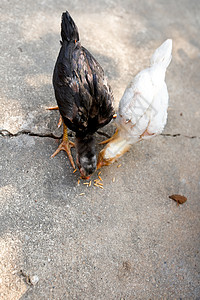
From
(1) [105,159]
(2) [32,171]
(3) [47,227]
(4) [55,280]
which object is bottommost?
(4) [55,280]

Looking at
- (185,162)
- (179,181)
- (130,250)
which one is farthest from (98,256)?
(185,162)

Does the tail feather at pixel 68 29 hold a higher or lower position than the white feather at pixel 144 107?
higher

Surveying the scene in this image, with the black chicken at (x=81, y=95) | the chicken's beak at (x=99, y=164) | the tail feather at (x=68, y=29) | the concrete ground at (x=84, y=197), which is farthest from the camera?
the chicken's beak at (x=99, y=164)

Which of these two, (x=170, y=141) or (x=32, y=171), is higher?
(x=170, y=141)

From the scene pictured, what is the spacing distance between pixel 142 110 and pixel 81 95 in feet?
2.16

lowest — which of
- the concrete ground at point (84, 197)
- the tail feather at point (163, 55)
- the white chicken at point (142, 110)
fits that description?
the concrete ground at point (84, 197)

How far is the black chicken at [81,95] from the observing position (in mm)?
2789

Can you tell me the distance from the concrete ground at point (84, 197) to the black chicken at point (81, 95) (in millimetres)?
341

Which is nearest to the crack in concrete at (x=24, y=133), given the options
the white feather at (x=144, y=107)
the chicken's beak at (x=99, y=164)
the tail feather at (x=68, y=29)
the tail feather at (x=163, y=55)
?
the chicken's beak at (x=99, y=164)

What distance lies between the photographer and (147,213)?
10.3ft

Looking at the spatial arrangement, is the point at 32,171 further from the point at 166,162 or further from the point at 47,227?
the point at 166,162

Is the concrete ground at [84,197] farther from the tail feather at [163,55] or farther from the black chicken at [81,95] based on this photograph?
the tail feather at [163,55]

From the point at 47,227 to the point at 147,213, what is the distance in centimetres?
107

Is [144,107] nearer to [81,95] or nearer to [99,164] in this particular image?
[81,95]
